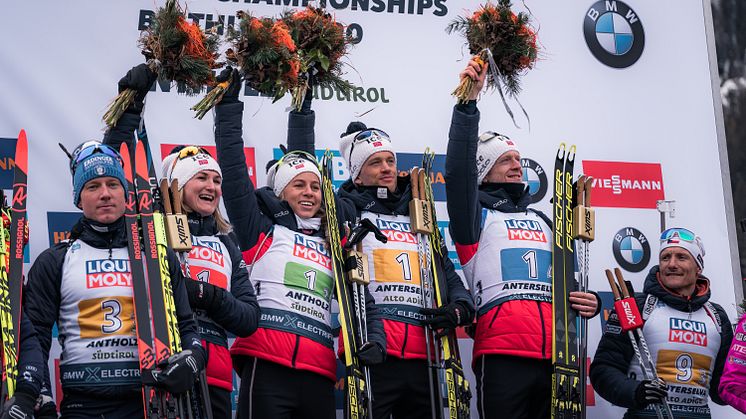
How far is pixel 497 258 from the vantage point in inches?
211

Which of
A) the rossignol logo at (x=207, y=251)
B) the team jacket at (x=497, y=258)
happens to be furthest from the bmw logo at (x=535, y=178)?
the rossignol logo at (x=207, y=251)

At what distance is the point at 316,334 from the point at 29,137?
1942 millimetres

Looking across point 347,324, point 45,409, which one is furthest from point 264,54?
point 45,409

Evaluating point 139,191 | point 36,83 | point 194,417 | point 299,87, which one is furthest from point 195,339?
point 36,83

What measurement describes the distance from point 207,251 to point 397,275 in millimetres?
970

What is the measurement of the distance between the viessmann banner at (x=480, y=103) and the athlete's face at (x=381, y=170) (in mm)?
745

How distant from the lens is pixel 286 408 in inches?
186

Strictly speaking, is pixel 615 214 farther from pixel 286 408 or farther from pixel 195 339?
pixel 195 339

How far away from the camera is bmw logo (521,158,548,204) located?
21.2ft

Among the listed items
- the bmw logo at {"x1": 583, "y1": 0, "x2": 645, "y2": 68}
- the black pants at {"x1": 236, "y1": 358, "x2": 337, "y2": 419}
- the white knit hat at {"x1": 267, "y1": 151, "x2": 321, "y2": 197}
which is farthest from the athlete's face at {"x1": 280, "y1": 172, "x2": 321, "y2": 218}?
the bmw logo at {"x1": 583, "y1": 0, "x2": 645, "y2": 68}

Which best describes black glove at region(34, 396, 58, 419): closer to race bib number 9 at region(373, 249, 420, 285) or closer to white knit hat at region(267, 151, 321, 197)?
white knit hat at region(267, 151, 321, 197)

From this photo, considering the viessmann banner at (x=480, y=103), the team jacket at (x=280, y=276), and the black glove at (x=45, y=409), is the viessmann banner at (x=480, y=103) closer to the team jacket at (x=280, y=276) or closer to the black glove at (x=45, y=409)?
the team jacket at (x=280, y=276)

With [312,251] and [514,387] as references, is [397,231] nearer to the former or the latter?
[312,251]

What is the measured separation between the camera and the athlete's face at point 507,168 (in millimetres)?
5613
